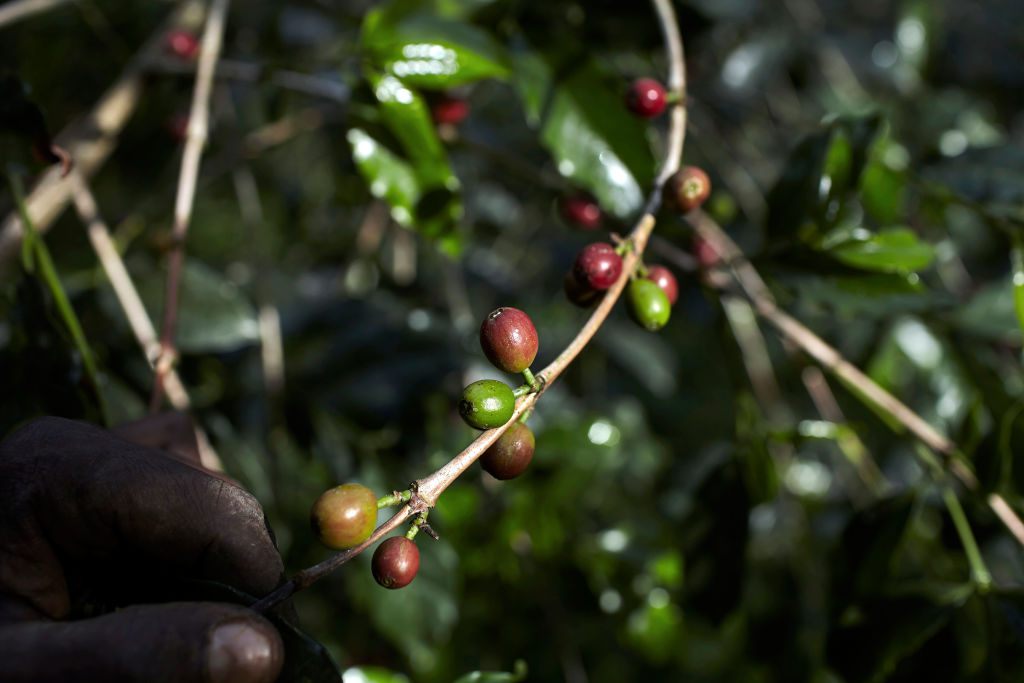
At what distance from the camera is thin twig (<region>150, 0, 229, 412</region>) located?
3.34 feet

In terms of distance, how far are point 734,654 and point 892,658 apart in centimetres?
61

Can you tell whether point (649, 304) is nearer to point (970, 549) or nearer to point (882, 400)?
point (882, 400)

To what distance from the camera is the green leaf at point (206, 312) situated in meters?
1.30

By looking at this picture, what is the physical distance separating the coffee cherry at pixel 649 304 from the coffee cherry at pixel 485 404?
0.66ft

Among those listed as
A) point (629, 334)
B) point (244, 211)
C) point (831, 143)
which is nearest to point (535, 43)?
point (831, 143)

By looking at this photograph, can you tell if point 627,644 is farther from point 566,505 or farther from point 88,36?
point 88,36

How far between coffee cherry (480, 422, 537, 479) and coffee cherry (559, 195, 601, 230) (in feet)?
Answer: 2.00

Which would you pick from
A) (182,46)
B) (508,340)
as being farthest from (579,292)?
(182,46)

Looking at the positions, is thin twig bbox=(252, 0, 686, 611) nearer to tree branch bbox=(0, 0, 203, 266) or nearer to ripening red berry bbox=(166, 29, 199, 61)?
tree branch bbox=(0, 0, 203, 266)

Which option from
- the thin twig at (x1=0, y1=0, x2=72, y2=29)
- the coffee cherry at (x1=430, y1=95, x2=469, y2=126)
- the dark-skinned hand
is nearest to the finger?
the dark-skinned hand

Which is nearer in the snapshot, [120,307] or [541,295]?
[120,307]

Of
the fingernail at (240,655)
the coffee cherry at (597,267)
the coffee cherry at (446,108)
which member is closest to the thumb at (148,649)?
the fingernail at (240,655)

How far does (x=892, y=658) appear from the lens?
971 millimetres

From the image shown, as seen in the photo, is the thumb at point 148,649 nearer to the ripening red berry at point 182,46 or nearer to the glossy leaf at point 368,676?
the glossy leaf at point 368,676
